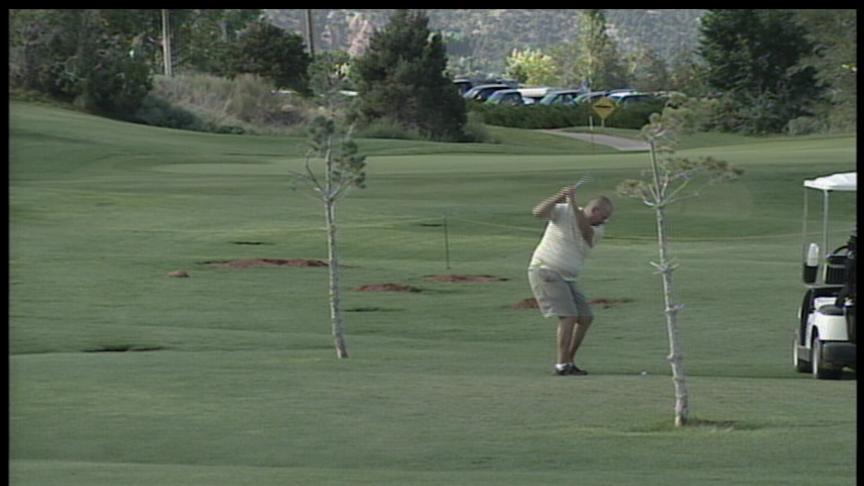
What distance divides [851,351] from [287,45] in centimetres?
4743

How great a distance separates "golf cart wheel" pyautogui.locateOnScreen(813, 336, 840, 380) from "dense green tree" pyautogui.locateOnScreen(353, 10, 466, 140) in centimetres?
4273

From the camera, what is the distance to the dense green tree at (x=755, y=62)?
57688 mm

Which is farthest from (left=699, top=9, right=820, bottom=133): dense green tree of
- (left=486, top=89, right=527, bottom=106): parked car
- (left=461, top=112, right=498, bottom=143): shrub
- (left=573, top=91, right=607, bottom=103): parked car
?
(left=486, top=89, right=527, bottom=106): parked car

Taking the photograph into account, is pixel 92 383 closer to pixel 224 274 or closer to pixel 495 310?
pixel 495 310

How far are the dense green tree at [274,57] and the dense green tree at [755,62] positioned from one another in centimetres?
1301

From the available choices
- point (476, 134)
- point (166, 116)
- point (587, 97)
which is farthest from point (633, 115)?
point (166, 116)

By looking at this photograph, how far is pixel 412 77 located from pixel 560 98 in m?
16.4

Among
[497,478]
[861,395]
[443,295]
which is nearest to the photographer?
[861,395]

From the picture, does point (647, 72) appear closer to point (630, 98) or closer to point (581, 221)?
point (630, 98)

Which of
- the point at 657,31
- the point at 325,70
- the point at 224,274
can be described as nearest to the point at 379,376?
the point at 325,70

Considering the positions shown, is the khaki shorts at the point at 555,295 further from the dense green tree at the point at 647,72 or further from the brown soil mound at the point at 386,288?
the dense green tree at the point at 647,72

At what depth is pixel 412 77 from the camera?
55469 millimetres

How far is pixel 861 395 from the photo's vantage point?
4035 mm

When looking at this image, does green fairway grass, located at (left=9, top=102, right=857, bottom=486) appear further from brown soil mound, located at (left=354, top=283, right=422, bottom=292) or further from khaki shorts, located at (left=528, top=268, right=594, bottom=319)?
khaki shorts, located at (left=528, top=268, right=594, bottom=319)
